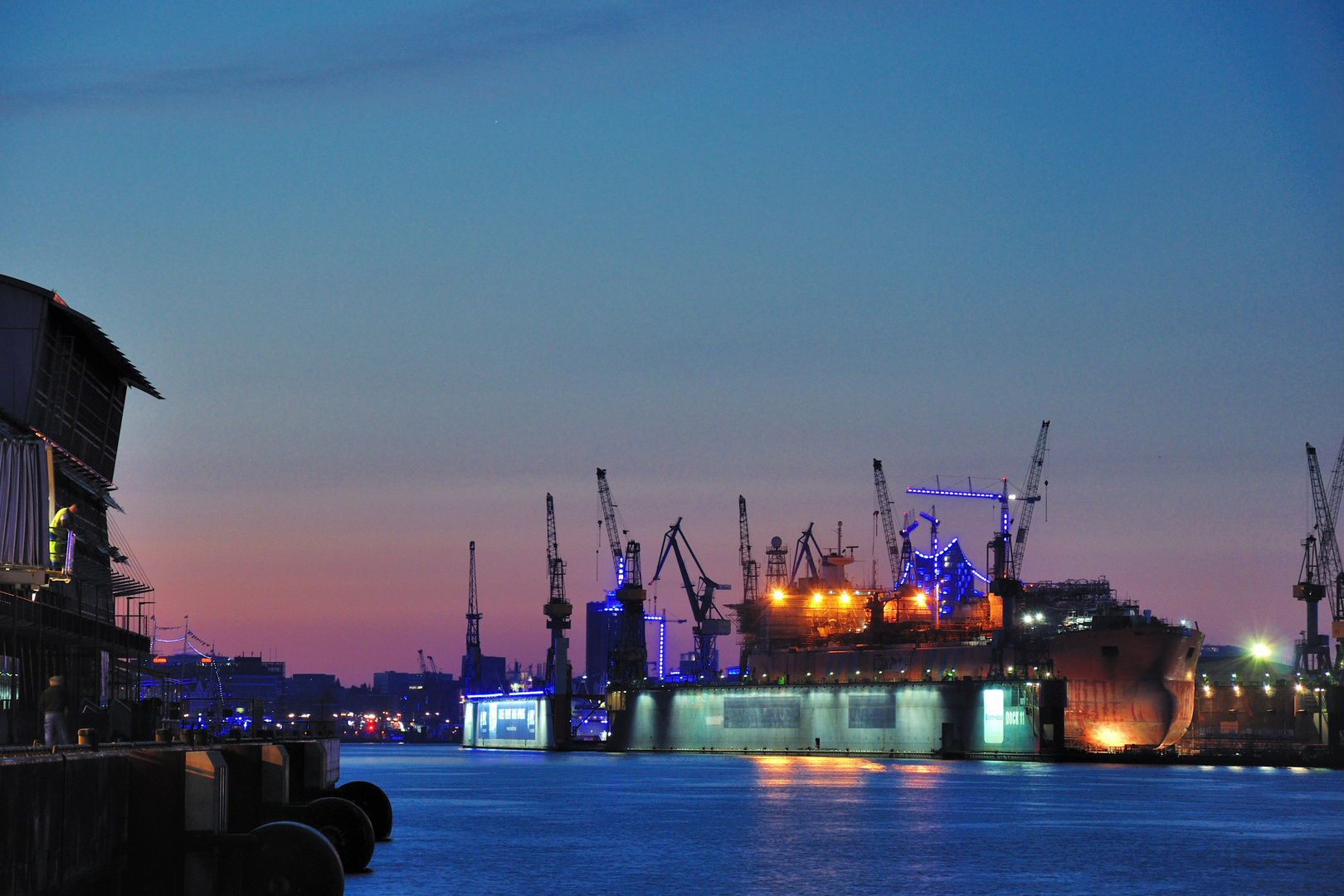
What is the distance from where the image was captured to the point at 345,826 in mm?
38625

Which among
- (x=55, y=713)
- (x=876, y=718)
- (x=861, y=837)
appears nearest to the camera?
(x=55, y=713)

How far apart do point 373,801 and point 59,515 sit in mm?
13022

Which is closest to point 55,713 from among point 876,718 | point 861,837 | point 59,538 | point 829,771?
point 59,538

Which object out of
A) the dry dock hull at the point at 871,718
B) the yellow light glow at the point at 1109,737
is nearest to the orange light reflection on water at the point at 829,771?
the dry dock hull at the point at 871,718

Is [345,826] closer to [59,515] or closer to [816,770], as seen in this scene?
[59,515]

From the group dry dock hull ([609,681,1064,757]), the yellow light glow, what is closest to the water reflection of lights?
dry dock hull ([609,681,1064,757])

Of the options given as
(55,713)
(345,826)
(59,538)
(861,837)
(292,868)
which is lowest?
(861,837)

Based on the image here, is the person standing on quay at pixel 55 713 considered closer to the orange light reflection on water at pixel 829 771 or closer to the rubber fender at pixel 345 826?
the rubber fender at pixel 345 826

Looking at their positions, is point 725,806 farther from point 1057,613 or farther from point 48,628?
point 1057,613

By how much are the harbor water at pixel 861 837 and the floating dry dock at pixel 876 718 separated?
44033 millimetres

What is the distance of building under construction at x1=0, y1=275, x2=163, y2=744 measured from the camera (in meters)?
39.3

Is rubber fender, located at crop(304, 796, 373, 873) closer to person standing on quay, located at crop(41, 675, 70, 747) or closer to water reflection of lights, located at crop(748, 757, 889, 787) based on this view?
person standing on quay, located at crop(41, 675, 70, 747)

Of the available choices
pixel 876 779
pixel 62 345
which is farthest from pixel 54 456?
pixel 876 779

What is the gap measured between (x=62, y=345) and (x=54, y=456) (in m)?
4.37
